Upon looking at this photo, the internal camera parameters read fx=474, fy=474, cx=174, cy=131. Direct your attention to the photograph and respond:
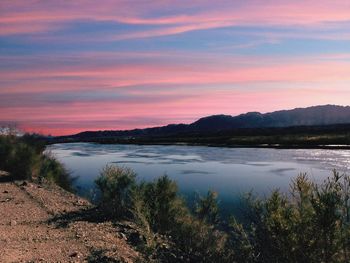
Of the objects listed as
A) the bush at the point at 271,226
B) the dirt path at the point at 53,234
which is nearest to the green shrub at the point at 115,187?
the dirt path at the point at 53,234

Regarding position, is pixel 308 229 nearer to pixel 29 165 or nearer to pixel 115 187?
pixel 115 187

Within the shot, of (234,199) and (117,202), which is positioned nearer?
(117,202)

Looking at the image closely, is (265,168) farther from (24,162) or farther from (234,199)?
(24,162)

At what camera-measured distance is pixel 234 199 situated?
846 inches

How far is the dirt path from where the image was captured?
32.8ft

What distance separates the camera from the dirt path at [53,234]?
9.99 m

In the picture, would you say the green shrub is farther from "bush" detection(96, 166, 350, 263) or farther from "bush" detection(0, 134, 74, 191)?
"bush" detection(0, 134, 74, 191)

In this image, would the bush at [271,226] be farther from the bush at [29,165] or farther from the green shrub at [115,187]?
the bush at [29,165]

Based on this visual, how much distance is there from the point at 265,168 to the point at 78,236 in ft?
89.5

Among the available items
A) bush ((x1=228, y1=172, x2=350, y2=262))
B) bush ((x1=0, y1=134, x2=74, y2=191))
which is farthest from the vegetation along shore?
bush ((x1=0, y1=134, x2=74, y2=191))

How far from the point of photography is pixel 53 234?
11797 millimetres

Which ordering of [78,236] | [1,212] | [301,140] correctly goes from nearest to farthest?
[78,236] → [1,212] → [301,140]

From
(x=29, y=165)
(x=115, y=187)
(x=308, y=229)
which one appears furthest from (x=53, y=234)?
(x=29, y=165)

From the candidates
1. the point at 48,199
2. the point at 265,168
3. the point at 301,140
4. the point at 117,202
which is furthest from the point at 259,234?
the point at 301,140
